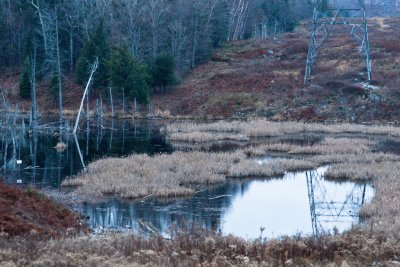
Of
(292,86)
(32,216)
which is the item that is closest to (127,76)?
(292,86)

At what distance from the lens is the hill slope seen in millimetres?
46781

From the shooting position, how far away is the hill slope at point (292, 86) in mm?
46781

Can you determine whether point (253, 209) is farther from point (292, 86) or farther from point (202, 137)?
point (292, 86)

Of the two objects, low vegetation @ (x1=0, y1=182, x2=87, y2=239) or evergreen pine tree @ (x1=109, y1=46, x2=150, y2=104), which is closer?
low vegetation @ (x1=0, y1=182, x2=87, y2=239)

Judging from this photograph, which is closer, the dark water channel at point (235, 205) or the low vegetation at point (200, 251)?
the low vegetation at point (200, 251)

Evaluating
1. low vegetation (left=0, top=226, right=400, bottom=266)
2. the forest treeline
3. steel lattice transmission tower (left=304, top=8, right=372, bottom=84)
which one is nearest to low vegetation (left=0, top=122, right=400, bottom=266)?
low vegetation (left=0, top=226, right=400, bottom=266)

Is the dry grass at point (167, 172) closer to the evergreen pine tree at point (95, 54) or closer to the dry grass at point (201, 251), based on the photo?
the dry grass at point (201, 251)

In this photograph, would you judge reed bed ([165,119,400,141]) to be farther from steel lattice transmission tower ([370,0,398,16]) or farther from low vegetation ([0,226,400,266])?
steel lattice transmission tower ([370,0,398,16])

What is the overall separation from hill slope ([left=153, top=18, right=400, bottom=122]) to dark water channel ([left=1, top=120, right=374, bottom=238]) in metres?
21.2

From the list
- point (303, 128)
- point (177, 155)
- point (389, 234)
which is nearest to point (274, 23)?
point (303, 128)

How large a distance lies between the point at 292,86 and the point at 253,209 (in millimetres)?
34103

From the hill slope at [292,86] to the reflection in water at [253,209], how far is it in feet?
82.4

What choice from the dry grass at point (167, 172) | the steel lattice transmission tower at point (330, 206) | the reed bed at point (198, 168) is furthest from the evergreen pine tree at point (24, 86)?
the steel lattice transmission tower at point (330, 206)

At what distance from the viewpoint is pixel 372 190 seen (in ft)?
68.2
